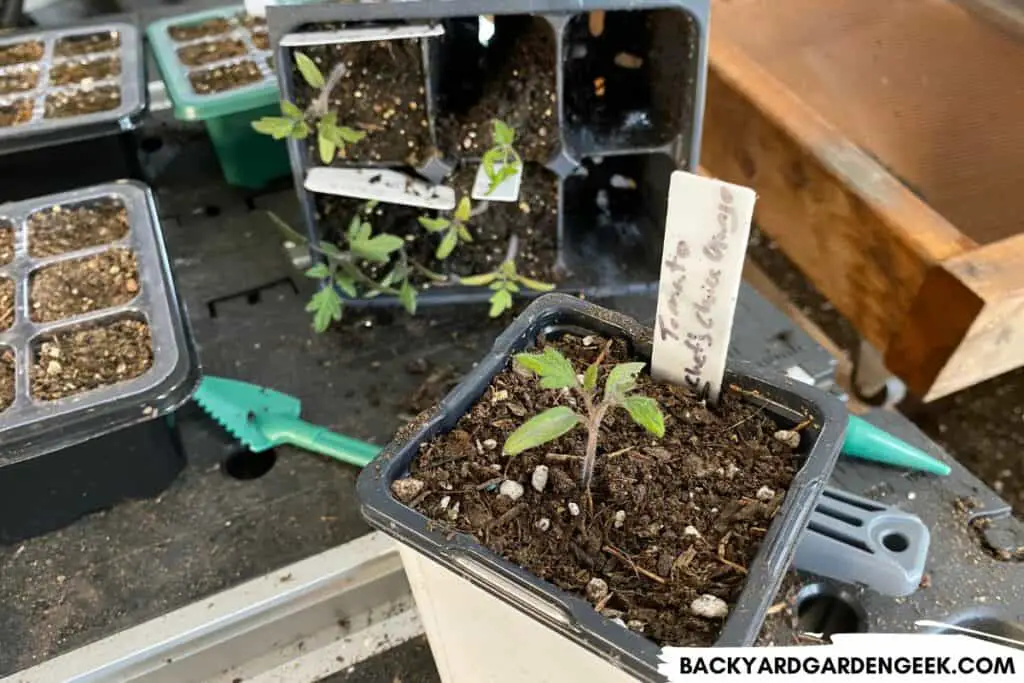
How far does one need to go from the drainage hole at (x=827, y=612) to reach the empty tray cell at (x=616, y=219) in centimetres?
37

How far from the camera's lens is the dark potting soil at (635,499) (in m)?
0.47

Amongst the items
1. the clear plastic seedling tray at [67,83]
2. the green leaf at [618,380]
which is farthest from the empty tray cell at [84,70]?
the green leaf at [618,380]

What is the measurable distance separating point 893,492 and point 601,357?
12.6 inches

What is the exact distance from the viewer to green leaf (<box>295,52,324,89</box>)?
0.76m

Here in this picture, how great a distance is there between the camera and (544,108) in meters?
0.84

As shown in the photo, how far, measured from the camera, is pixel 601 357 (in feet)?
1.95

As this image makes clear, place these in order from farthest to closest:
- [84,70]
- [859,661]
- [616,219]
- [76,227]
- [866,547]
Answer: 1. [84,70]
2. [616,219]
3. [76,227]
4. [866,547]
5. [859,661]

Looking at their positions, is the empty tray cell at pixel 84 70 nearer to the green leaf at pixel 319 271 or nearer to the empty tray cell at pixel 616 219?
the green leaf at pixel 319 271

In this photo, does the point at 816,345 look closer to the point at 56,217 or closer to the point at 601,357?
the point at 601,357

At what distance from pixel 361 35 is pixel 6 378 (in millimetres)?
432

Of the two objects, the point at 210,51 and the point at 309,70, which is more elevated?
the point at 309,70

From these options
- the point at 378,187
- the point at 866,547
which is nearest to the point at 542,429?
the point at 866,547

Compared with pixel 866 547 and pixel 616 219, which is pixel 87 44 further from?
pixel 866 547

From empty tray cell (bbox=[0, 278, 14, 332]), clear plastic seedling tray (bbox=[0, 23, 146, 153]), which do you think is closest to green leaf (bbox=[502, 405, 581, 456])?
empty tray cell (bbox=[0, 278, 14, 332])
